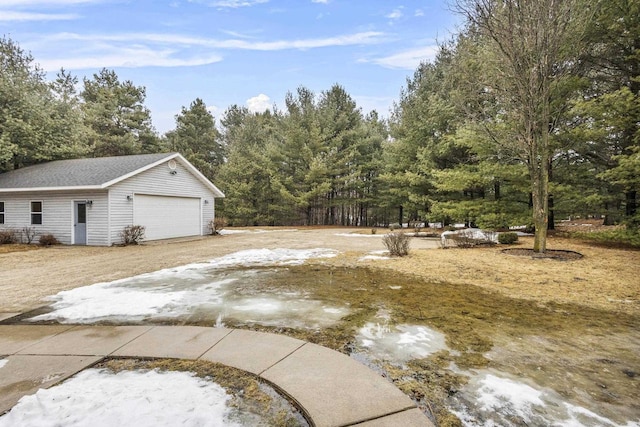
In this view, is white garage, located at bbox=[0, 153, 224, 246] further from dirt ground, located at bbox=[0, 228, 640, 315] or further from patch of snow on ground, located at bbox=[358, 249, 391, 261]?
patch of snow on ground, located at bbox=[358, 249, 391, 261]

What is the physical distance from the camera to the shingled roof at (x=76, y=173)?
36.5ft

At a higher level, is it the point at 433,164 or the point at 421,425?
the point at 433,164

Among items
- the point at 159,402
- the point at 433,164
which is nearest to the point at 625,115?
the point at 433,164

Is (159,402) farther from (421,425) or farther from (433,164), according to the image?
(433,164)

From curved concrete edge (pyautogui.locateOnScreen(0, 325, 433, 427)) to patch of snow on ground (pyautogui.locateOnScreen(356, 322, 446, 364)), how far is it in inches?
15.7

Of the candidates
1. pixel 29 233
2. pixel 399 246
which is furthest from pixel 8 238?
pixel 399 246

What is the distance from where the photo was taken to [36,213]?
1202 cm

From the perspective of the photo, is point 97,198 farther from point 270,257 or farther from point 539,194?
point 539,194

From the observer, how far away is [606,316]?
12.9 feet

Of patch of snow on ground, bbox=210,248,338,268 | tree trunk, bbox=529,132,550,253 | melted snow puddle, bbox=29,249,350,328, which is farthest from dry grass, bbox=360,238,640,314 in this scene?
melted snow puddle, bbox=29,249,350,328

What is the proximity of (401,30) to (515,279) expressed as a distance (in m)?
12.0

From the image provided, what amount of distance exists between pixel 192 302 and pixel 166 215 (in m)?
10.4

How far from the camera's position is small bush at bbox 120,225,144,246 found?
11.5 metres

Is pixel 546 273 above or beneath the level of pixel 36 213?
beneath
